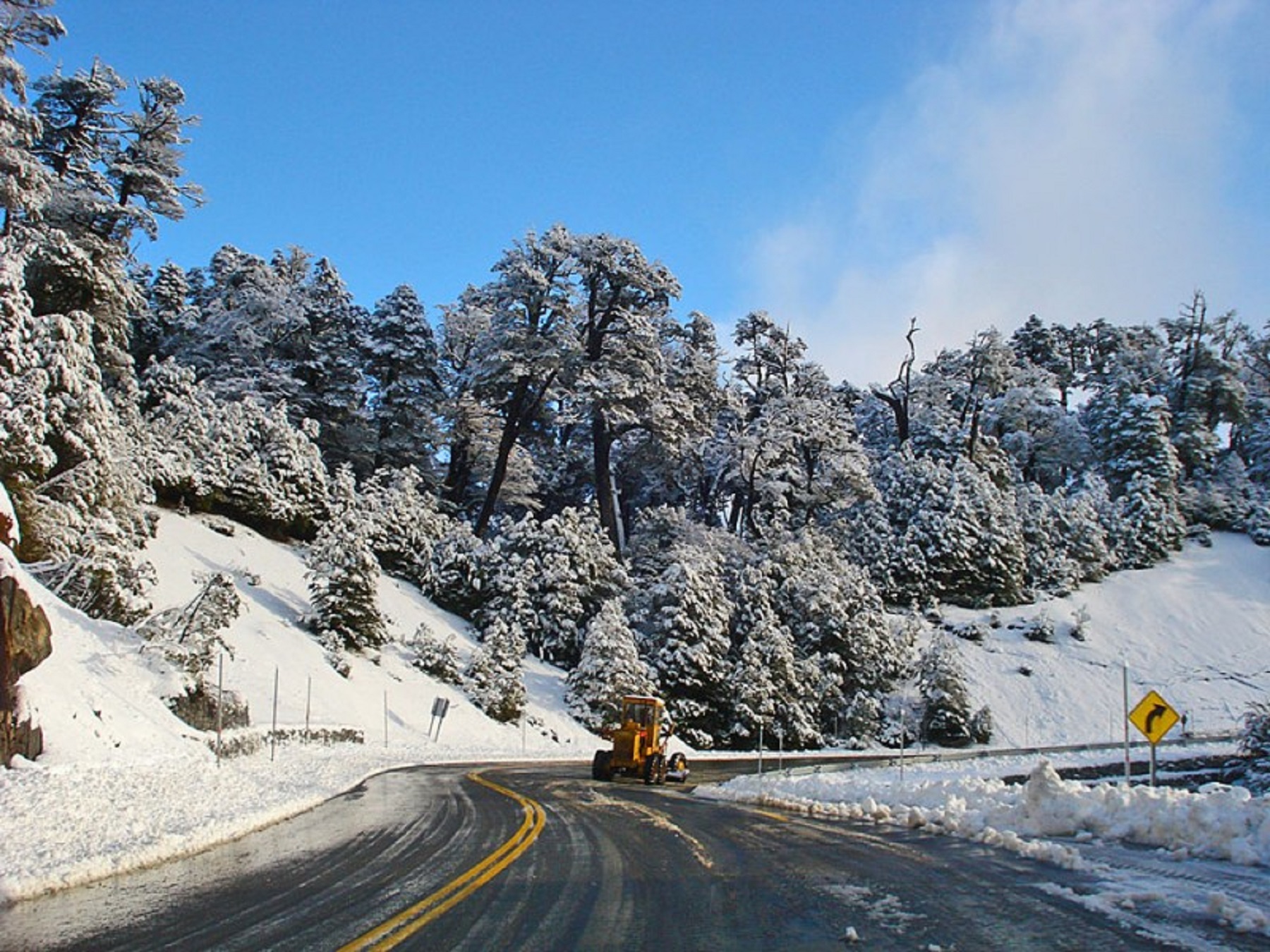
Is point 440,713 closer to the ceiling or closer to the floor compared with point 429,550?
closer to the floor

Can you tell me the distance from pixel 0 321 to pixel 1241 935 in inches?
1033

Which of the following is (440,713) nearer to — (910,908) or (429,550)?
(429,550)

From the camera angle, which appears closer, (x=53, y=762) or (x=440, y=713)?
(x=53, y=762)

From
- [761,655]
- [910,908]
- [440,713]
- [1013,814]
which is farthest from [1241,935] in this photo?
[761,655]

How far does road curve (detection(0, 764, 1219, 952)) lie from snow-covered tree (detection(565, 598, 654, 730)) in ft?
87.2

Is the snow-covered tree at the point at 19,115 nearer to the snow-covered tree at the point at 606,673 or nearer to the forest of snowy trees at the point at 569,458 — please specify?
the forest of snowy trees at the point at 569,458

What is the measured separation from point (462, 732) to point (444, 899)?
2916 centimetres

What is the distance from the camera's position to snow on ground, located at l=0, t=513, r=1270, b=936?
984 centimetres

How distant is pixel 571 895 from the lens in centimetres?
765

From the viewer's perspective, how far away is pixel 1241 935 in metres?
6.45

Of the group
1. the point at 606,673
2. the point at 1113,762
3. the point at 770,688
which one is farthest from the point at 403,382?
the point at 1113,762

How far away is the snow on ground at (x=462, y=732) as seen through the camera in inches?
387

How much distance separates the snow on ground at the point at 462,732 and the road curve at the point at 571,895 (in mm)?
748

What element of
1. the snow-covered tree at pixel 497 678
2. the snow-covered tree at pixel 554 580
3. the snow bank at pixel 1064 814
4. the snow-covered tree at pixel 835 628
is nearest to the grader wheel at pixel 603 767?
the snow bank at pixel 1064 814
